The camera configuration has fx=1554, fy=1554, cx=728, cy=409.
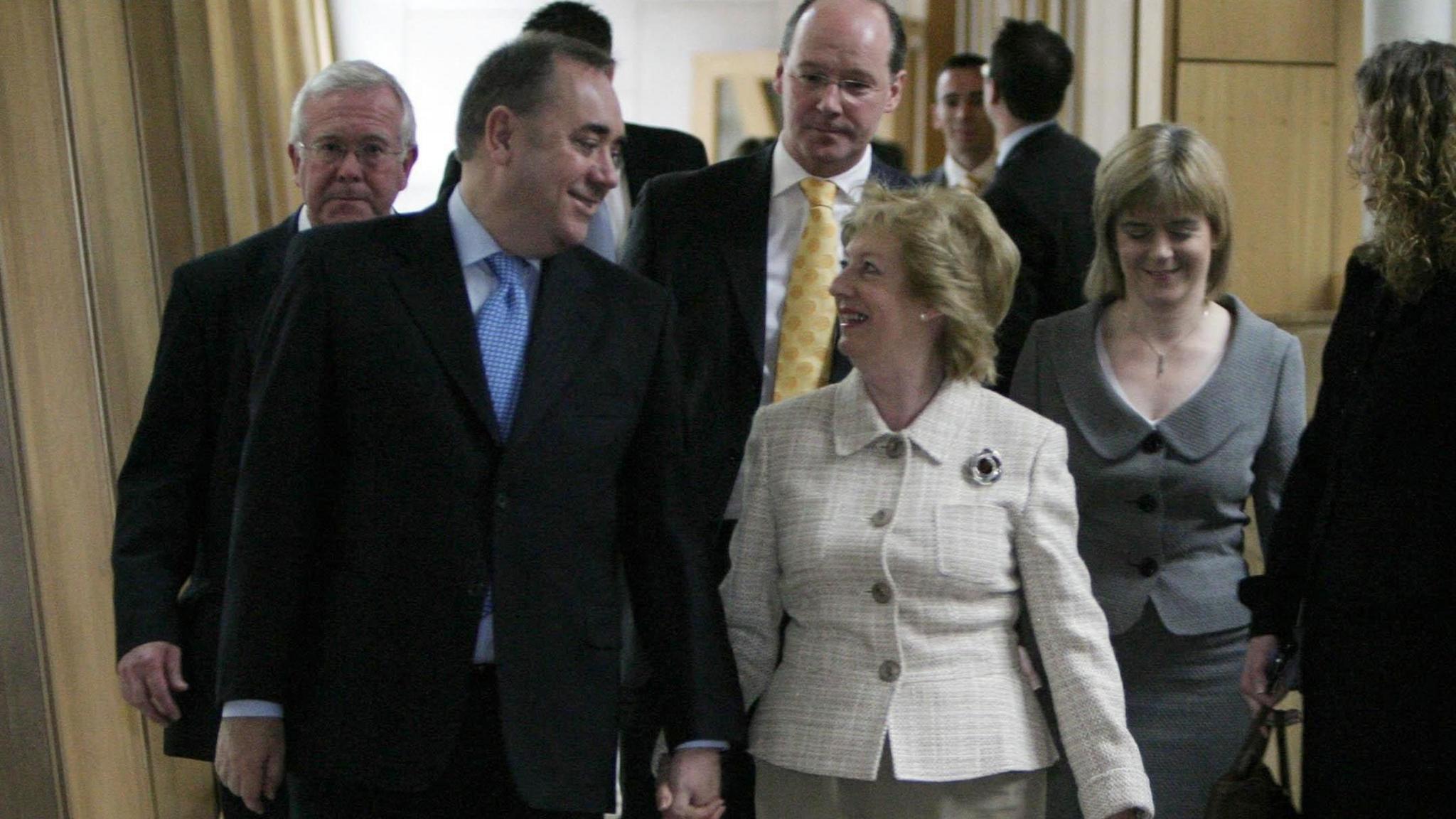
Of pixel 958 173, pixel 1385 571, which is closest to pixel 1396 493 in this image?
pixel 1385 571

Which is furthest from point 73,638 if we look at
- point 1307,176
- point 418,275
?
point 1307,176

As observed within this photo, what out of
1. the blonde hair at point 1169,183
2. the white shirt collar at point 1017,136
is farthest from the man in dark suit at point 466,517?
the white shirt collar at point 1017,136

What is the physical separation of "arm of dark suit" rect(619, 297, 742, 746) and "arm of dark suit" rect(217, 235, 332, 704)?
0.43 meters

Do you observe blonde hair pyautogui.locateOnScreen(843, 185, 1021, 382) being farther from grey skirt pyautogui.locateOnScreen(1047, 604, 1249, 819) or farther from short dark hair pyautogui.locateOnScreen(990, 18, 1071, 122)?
short dark hair pyautogui.locateOnScreen(990, 18, 1071, 122)

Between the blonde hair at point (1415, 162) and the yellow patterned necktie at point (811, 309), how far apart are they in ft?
3.08

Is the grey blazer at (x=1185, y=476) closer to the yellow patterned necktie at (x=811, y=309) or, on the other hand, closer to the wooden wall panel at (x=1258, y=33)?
the yellow patterned necktie at (x=811, y=309)

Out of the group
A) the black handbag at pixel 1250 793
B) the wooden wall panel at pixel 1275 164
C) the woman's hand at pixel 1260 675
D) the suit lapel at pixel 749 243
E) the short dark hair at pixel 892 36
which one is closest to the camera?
the black handbag at pixel 1250 793

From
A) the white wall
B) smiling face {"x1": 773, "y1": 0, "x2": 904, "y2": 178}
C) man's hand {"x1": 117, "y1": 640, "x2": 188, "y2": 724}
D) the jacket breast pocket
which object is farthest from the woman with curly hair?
the white wall

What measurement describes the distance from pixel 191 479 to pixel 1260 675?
177 cm

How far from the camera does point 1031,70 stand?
428cm

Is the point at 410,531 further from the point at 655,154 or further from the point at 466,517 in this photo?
the point at 655,154

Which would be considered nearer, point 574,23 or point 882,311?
point 882,311

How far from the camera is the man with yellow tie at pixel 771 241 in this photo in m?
2.79

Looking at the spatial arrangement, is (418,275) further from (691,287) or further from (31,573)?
(31,573)
